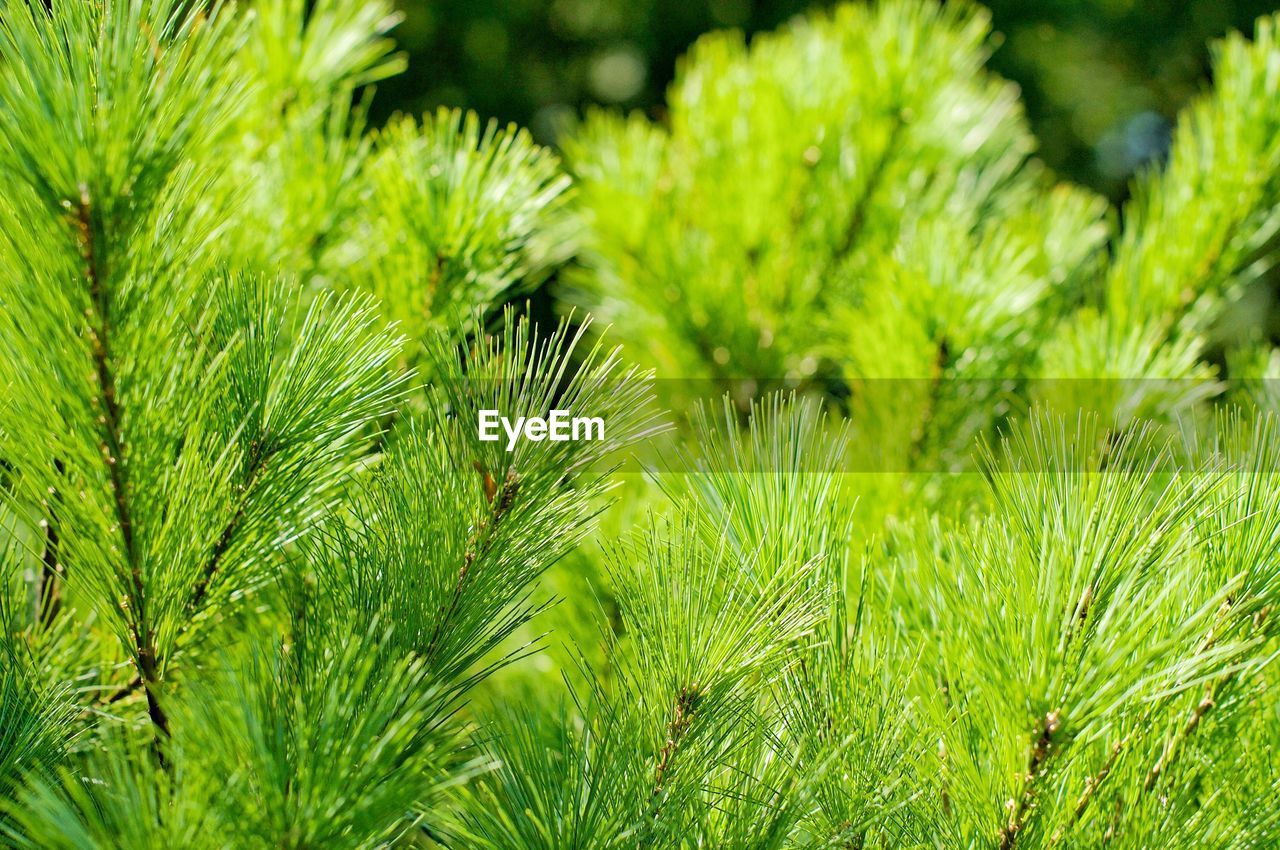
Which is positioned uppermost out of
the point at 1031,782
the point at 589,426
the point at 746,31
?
the point at 746,31

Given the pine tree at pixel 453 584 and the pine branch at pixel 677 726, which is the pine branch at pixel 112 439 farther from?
the pine branch at pixel 677 726

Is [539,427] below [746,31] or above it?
below

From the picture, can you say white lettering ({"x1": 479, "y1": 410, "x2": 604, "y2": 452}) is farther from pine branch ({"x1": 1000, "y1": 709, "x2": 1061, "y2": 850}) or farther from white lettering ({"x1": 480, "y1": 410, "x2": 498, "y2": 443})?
pine branch ({"x1": 1000, "y1": 709, "x2": 1061, "y2": 850})

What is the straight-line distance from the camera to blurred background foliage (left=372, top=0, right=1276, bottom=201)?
2.15 meters

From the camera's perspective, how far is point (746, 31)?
2307 millimetres

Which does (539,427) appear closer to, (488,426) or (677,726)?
(488,426)

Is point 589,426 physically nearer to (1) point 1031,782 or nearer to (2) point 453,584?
(2) point 453,584

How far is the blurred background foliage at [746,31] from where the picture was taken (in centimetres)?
215

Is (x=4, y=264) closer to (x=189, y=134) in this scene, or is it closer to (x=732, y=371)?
(x=189, y=134)

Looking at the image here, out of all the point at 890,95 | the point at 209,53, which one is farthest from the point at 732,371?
the point at 209,53

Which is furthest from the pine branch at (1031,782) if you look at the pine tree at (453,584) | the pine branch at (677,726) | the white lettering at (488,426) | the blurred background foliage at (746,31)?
the blurred background foliage at (746,31)

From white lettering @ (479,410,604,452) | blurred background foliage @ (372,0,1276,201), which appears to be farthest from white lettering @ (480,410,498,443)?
blurred background foliage @ (372,0,1276,201)

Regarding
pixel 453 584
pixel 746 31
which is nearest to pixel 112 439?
pixel 453 584

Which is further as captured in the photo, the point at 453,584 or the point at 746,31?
the point at 746,31
